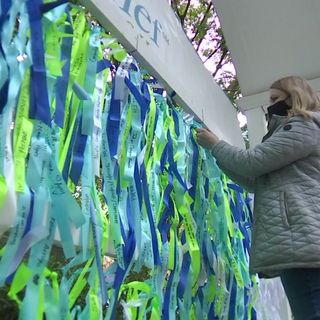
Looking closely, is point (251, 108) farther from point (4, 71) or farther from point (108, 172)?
point (4, 71)

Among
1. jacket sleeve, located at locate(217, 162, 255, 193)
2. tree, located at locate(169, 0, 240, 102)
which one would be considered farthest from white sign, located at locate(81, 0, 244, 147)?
tree, located at locate(169, 0, 240, 102)

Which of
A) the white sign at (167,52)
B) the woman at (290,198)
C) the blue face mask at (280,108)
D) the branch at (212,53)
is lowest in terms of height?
the woman at (290,198)

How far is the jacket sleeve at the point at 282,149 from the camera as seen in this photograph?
5.02ft

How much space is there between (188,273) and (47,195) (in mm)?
754

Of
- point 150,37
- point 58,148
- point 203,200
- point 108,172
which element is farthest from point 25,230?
point 203,200

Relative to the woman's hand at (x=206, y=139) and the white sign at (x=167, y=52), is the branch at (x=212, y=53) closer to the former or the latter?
the white sign at (x=167, y=52)

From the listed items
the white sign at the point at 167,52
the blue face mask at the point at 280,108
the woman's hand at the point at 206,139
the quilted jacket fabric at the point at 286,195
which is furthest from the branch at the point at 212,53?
the quilted jacket fabric at the point at 286,195

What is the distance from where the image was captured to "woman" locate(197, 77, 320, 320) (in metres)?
1.44

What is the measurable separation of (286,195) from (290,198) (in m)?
0.02

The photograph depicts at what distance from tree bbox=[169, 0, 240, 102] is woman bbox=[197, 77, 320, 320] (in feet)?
15.3

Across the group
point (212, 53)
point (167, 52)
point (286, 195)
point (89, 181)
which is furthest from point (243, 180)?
point (212, 53)

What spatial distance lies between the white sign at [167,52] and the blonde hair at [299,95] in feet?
1.18

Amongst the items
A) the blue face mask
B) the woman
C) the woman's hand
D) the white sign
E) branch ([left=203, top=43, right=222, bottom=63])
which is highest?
branch ([left=203, top=43, right=222, bottom=63])

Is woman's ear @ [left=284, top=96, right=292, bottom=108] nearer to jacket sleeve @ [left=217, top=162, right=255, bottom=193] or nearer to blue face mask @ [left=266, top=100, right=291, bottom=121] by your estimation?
blue face mask @ [left=266, top=100, right=291, bottom=121]
